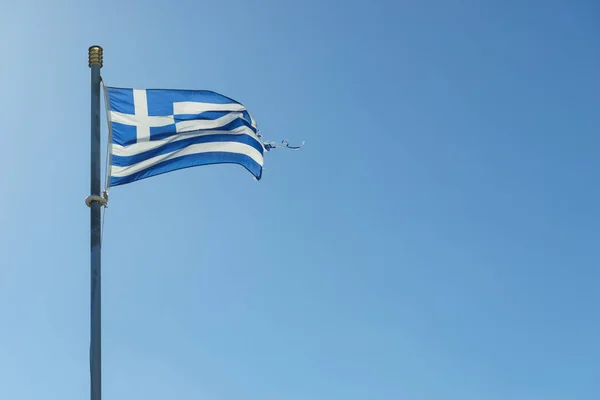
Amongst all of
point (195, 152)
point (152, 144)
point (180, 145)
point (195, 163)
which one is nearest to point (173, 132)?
point (180, 145)

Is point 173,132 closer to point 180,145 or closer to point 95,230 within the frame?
point 180,145

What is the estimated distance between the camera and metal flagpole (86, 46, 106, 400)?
13328 mm

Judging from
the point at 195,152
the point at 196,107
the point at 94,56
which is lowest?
the point at 195,152

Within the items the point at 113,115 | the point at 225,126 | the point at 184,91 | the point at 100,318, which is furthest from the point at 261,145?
the point at 100,318

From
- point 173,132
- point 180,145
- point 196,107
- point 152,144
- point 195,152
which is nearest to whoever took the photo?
point 152,144

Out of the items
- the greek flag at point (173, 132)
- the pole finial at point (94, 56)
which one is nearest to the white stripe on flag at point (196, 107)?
the greek flag at point (173, 132)

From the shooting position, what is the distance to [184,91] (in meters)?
18.2

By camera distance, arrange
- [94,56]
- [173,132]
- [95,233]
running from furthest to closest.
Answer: [173,132]
[94,56]
[95,233]

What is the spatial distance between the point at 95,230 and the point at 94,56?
3884 mm

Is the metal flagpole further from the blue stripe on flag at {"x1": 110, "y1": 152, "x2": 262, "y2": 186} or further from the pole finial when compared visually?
the blue stripe on flag at {"x1": 110, "y1": 152, "x2": 262, "y2": 186}

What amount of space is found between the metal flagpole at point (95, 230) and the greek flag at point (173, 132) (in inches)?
33.8

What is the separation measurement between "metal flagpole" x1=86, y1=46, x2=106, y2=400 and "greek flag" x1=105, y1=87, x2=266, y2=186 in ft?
2.82

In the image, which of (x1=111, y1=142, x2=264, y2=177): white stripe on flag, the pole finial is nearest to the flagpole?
the pole finial

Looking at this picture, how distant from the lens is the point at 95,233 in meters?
14.4
